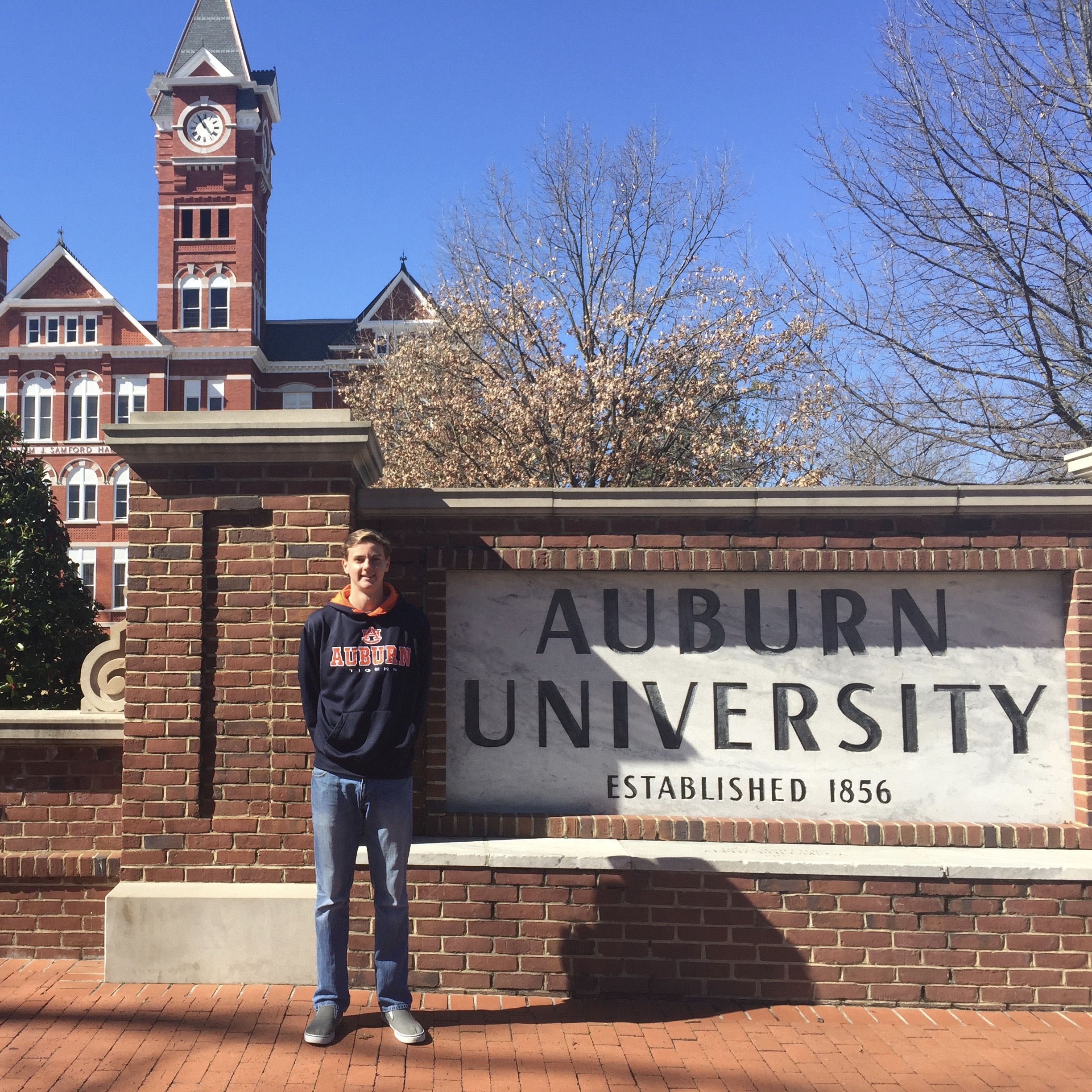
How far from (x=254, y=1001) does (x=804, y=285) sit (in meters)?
8.74

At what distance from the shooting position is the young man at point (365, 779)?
3.87 meters

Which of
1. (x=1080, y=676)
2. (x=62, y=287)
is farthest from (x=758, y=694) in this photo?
(x=62, y=287)

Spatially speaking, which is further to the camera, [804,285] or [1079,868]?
[804,285]

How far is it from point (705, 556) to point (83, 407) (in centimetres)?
3873

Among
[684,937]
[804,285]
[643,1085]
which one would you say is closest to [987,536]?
[684,937]

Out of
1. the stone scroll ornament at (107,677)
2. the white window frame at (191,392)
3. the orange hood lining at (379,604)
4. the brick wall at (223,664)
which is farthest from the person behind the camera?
the white window frame at (191,392)

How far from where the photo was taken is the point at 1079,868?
4398 mm

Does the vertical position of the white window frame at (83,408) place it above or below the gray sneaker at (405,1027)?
above

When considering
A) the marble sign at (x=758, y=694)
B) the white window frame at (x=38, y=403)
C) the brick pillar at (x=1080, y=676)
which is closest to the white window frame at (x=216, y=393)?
the white window frame at (x=38, y=403)

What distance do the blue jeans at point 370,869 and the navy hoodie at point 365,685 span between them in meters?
0.08

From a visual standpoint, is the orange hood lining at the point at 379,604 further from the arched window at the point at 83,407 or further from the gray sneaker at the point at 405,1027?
the arched window at the point at 83,407

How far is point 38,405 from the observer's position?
38.1 metres

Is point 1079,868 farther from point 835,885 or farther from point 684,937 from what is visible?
point 684,937

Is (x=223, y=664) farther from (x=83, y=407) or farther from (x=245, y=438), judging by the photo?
(x=83, y=407)
